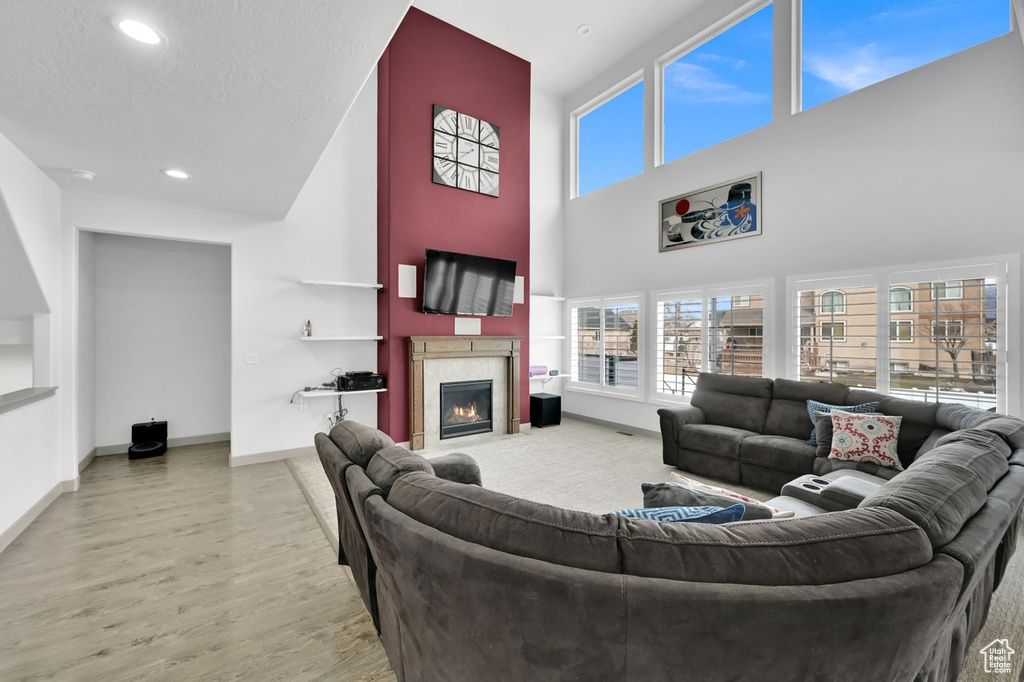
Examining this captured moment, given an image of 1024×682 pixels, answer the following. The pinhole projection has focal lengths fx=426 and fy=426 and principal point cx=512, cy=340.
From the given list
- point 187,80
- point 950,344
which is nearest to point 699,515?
point 187,80

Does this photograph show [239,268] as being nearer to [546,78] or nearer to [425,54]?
[425,54]

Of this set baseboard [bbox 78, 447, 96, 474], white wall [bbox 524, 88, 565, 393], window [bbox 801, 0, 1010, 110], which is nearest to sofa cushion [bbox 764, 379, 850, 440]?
window [bbox 801, 0, 1010, 110]

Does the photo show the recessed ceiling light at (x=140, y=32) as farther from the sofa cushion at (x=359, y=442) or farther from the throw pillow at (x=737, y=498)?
the throw pillow at (x=737, y=498)

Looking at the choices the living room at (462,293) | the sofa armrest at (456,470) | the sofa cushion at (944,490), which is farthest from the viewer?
the sofa armrest at (456,470)

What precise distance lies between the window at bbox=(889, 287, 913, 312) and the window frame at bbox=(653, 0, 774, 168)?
2637 millimetres

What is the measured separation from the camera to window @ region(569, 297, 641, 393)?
19.2 feet

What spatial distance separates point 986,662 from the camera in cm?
171

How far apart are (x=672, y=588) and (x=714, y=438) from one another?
10.8ft

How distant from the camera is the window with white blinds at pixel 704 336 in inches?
181

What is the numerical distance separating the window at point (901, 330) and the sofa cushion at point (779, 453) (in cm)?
123

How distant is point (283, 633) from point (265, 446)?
2.94m

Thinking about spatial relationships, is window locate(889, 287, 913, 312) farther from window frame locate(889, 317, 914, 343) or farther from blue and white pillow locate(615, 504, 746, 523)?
blue and white pillow locate(615, 504, 746, 523)

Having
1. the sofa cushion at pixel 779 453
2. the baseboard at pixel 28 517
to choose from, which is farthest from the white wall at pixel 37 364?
the sofa cushion at pixel 779 453

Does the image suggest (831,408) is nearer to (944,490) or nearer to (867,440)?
(867,440)
